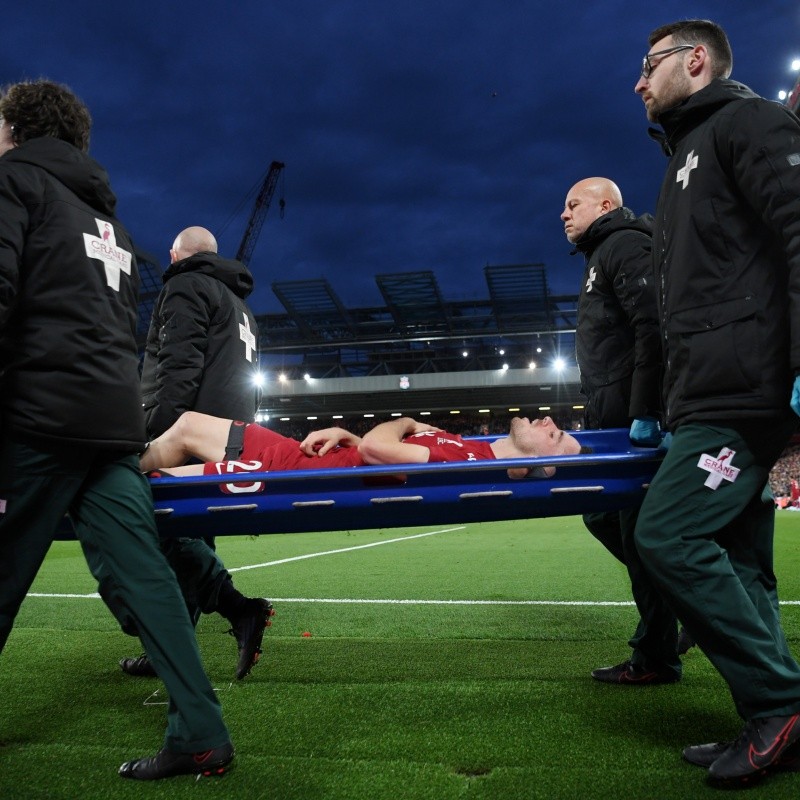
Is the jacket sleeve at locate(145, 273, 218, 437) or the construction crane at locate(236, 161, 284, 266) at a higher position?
the construction crane at locate(236, 161, 284, 266)

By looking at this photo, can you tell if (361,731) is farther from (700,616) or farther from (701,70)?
(701,70)

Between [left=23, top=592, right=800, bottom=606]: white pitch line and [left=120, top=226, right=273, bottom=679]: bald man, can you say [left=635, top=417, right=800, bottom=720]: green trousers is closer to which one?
[left=120, top=226, right=273, bottom=679]: bald man

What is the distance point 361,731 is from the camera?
2.58 meters

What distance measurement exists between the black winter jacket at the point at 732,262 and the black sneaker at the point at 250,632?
6.73ft

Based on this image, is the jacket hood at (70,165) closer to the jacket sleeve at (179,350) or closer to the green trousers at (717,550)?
the jacket sleeve at (179,350)

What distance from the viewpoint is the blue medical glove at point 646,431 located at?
2773mm

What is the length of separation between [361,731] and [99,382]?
151 cm

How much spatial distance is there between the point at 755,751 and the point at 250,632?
2118 millimetres

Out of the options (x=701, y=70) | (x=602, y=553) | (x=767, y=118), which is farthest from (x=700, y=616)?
(x=602, y=553)

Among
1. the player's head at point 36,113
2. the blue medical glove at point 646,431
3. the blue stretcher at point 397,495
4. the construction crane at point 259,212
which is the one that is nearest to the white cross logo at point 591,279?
the blue medical glove at point 646,431

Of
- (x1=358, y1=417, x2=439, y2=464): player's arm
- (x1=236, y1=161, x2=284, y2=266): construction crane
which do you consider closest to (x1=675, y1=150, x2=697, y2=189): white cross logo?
(x1=358, y1=417, x2=439, y2=464): player's arm

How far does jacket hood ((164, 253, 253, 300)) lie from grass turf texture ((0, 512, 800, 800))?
196 centimetres

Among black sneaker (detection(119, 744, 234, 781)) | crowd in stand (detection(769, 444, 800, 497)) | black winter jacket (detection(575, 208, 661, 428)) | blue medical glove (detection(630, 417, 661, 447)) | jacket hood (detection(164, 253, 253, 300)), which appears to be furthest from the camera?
crowd in stand (detection(769, 444, 800, 497))

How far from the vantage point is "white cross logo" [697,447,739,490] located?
83.9 inches
